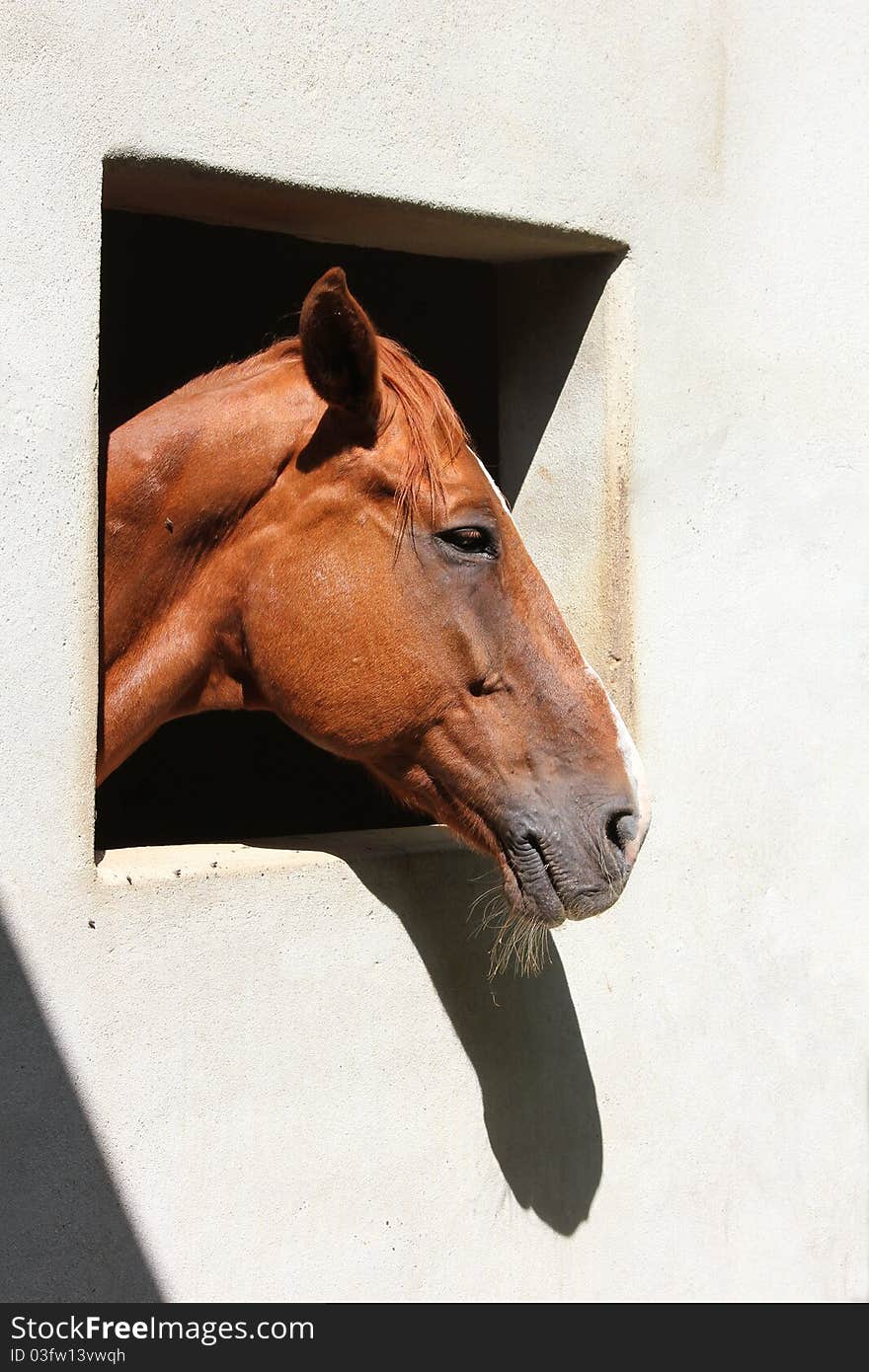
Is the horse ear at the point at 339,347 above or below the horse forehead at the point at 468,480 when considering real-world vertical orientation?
above

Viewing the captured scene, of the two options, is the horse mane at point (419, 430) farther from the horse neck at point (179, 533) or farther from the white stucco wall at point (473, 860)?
the white stucco wall at point (473, 860)

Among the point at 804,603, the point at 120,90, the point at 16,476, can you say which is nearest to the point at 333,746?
the point at 16,476

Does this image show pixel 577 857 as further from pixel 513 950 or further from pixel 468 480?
pixel 468 480

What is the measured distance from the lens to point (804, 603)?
3.26 meters

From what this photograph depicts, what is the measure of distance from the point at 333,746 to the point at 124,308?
6.54 feet

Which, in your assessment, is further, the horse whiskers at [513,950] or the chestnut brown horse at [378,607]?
the horse whiskers at [513,950]

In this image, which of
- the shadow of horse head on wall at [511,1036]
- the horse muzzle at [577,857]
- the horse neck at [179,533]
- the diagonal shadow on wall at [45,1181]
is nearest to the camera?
the diagonal shadow on wall at [45,1181]

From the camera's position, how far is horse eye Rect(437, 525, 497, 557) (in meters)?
2.27

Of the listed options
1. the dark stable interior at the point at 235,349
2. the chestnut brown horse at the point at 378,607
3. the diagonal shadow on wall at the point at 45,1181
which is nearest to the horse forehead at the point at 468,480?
the chestnut brown horse at the point at 378,607

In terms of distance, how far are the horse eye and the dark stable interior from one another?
4.44ft

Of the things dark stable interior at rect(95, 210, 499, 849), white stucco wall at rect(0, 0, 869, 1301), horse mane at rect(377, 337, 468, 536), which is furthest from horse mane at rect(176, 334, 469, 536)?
dark stable interior at rect(95, 210, 499, 849)

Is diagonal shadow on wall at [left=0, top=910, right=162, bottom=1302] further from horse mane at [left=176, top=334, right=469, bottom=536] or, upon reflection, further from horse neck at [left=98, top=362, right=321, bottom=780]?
horse mane at [left=176, top=334, right=469, bottom=536]

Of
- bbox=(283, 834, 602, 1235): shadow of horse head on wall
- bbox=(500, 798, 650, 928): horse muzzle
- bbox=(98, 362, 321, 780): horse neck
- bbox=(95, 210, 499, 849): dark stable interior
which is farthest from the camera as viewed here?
bbox=(95, 210, 499, 849): dark stable interior

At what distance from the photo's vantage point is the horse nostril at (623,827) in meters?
2.23
